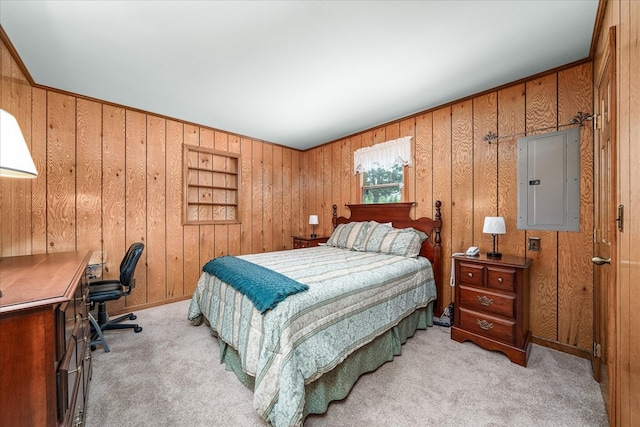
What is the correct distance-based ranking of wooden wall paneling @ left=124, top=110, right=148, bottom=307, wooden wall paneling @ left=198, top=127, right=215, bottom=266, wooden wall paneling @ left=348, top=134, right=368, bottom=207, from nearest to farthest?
wooden wall paneling @ left=124, top=110, right=148, bottom=307 → wooden wall paneling @ left=198, top=127, right=215, bottom=266 → wooden wall paneling @ left=348, top=134, right=368, bottom=207

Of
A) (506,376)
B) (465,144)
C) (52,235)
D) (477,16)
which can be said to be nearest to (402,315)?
(506,376)

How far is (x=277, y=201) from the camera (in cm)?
474

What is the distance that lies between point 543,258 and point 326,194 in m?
3.07

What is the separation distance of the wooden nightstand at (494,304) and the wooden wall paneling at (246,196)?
3.12 meters

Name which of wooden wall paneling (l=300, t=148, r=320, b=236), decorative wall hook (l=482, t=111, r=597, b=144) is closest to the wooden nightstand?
decorative wall hook (l=482, t=111, r=597, b=144)

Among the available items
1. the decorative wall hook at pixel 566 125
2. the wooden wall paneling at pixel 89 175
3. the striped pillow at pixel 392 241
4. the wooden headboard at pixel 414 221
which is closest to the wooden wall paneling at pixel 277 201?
the wooden headboard at pixel 414 221

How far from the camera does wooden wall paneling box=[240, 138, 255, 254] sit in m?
4.26

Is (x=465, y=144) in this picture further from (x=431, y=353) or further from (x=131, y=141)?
(x=131, y=141)

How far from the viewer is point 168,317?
9.95ft

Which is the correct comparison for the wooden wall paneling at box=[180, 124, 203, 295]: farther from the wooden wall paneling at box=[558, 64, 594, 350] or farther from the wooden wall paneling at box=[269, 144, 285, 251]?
the wooden wall paneling at box=[558, 64, 594, 350]

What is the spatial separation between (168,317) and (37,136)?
2.36 metres

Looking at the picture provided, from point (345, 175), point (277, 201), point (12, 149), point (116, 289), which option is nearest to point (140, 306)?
point (116, 289)

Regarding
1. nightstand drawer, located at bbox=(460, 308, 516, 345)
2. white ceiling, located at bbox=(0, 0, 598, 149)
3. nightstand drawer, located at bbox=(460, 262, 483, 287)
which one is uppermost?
white ceiling, located at bbox=(0, 0, 598, 149)

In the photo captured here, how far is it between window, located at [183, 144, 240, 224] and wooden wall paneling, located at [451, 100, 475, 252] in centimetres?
313
